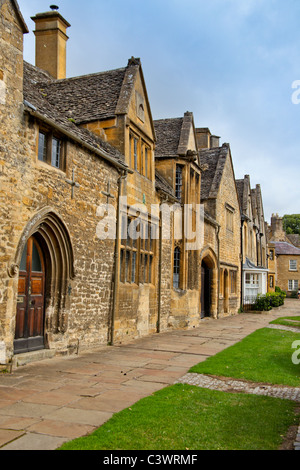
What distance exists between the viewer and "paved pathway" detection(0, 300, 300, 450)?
5055mm

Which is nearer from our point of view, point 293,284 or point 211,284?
point 211,284

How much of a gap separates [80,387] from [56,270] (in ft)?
11.3

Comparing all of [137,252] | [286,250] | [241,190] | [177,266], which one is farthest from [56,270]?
[286,250]

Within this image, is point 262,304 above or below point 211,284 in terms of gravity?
below

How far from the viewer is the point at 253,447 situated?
466 centimetres

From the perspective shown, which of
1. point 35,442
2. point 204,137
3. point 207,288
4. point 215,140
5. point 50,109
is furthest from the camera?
point 215,140

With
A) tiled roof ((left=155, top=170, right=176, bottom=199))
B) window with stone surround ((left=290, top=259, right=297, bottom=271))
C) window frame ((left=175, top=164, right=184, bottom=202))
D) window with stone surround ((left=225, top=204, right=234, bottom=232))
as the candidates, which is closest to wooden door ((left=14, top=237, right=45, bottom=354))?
tiled roof ((left=155, top=170, right=176, bottom=199))

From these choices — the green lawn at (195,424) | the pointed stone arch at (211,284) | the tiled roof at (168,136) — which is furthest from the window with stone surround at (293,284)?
the green lawn at (195,424)

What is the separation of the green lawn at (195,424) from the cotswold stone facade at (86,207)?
132 inches

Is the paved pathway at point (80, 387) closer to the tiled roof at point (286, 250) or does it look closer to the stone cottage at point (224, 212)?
the stone cottage at point (224, 212)

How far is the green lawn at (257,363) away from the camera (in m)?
8.51

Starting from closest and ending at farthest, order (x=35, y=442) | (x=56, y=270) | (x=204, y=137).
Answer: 1. (x=35, y=442)
2. (x=56, y=270)
3. (x=204, y=137)

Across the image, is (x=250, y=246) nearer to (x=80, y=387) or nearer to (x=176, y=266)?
(x=176, y=266)

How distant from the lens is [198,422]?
5434mm
